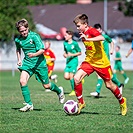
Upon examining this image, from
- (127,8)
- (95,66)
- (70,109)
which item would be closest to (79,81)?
(95,66)

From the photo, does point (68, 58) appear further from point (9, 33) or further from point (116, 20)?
point (116, 20)

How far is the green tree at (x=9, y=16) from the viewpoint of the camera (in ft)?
143

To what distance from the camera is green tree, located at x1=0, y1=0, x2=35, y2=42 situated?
1711 inches

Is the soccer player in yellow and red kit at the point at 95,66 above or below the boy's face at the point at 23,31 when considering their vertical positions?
below

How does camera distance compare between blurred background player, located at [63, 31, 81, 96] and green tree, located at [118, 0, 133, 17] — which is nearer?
blurred background player, located at [63, 31, 81, 96]

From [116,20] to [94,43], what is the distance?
44442mm

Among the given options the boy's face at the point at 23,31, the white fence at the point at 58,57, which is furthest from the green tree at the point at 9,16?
the boy's face at the point at 23,31

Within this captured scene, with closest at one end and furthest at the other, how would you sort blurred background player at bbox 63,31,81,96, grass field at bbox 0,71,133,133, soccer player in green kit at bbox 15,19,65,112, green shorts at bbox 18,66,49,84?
grass field at bbox 0,71,133,133 → soccer player in green kit at bbox 15,19,65,112 → green shorts at bbox 18,66,49,84 → blurred background player at bbox 63,31,81,96

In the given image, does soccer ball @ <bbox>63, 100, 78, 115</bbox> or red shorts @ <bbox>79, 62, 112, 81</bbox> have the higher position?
red shorts @ <bbox>79, 62, 112, 81</bbox>

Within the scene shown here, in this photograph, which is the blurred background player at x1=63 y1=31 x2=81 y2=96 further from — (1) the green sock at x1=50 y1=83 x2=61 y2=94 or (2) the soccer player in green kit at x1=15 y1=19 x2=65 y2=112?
(2) the soccer player in green kit at x1=15 y1=19 x2=65 y2=112

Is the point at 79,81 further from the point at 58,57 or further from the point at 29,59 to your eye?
the point at 58,57

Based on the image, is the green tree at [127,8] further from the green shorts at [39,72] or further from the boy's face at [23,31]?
the boy's face at [23,31]

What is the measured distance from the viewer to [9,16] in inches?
1738

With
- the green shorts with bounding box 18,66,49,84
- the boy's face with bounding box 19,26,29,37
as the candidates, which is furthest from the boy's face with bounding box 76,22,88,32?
the green shorts with bounding box 18,66,49,84
